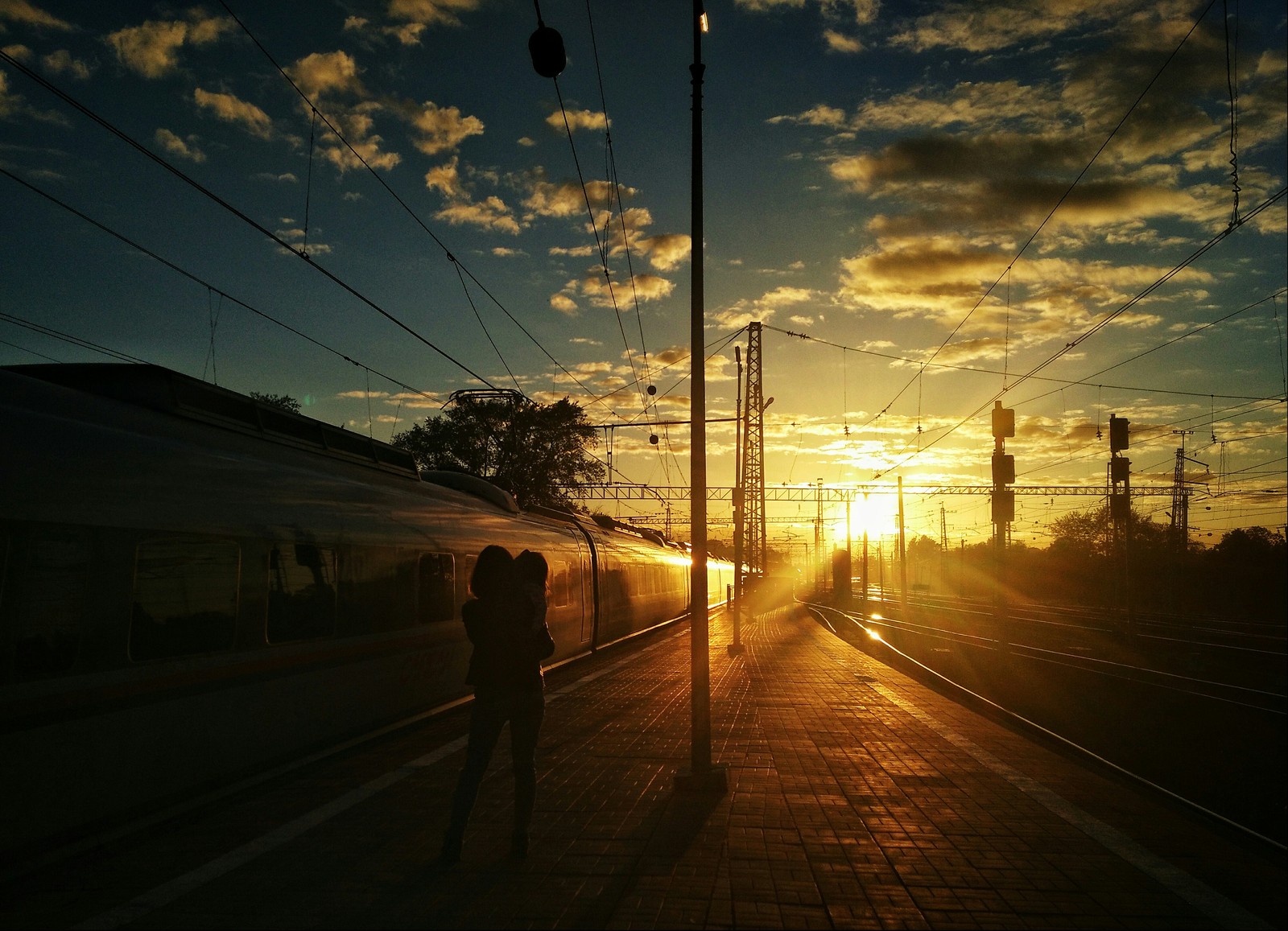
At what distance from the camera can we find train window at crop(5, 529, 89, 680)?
4.68 meters

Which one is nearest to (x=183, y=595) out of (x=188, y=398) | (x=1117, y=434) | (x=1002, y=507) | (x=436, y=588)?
(x=188, y=398)

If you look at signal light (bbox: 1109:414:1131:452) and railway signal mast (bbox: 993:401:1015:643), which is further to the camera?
signal light (bbox: 1109:414:1131:452)

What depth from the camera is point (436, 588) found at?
10.8 m

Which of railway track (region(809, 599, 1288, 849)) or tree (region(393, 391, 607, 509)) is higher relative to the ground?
tree (region(393, 391, 607, 509))

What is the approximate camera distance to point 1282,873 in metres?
5.50

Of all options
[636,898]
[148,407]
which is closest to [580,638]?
[148,407]

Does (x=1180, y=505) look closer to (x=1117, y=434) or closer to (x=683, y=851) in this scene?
(x=1117, y=434)

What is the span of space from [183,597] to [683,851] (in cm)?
363

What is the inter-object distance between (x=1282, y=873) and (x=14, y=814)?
704 centimetres

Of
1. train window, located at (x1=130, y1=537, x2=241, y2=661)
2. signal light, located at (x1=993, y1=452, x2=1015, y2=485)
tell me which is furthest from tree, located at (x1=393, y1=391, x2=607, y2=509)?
train window, located at (x1=130, y1=537, x2=241, y2=661)

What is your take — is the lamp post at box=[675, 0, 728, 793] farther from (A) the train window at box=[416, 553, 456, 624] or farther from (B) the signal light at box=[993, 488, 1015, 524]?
(B) the signal light at box=[993, 488, 1015, 524]

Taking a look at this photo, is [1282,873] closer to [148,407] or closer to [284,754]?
[284,754]

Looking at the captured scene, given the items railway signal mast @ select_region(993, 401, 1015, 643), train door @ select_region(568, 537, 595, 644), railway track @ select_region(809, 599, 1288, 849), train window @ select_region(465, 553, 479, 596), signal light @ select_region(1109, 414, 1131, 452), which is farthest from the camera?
signal light @ select_region(1109, 414, 1131, 452)

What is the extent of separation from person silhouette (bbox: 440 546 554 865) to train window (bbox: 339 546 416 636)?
11.6ft
